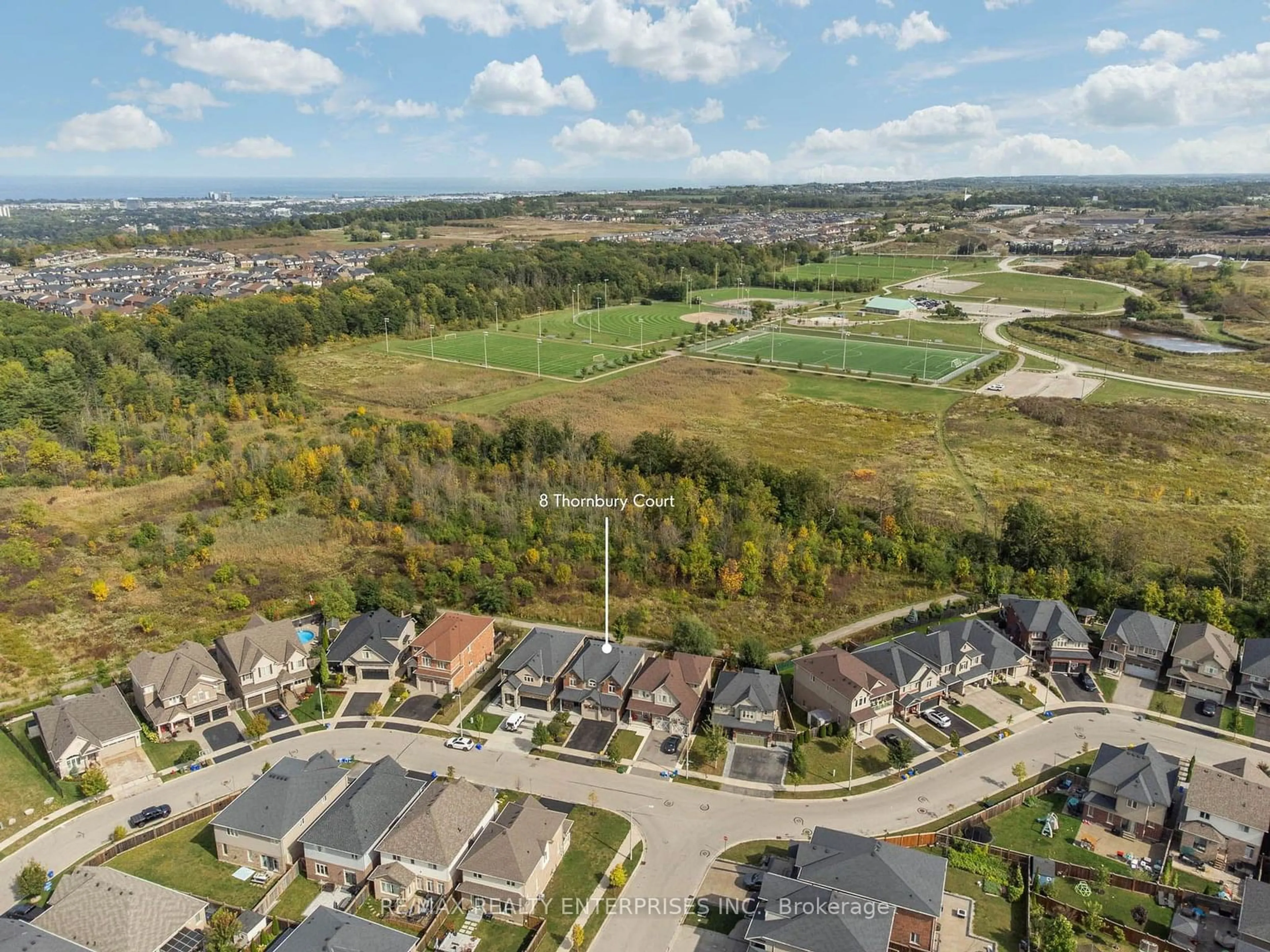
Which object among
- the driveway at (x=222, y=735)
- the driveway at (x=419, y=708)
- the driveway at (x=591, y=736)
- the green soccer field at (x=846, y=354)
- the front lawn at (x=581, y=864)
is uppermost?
the green soccer field at (x=846, y=354)

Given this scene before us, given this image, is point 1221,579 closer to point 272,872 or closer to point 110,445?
point 272,872

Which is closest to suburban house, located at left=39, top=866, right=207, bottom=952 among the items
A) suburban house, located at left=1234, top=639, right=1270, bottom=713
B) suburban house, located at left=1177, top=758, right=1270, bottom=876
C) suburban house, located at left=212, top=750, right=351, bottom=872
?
suburban house, located at left=212, top=750, right=351, bottom=872

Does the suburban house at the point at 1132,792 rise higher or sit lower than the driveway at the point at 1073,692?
higher

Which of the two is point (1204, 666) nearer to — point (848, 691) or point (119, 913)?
point (848, 691)

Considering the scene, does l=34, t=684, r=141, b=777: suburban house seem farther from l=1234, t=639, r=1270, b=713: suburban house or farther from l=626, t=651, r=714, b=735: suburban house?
l=1234, t=639, r=1270, b=713: suburban house

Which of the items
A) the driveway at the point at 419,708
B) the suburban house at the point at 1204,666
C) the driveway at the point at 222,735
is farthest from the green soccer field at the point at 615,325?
the driveway at the point at 222,735

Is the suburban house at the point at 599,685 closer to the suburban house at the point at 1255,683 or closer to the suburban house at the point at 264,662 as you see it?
the suburban house at the point at 264,662
